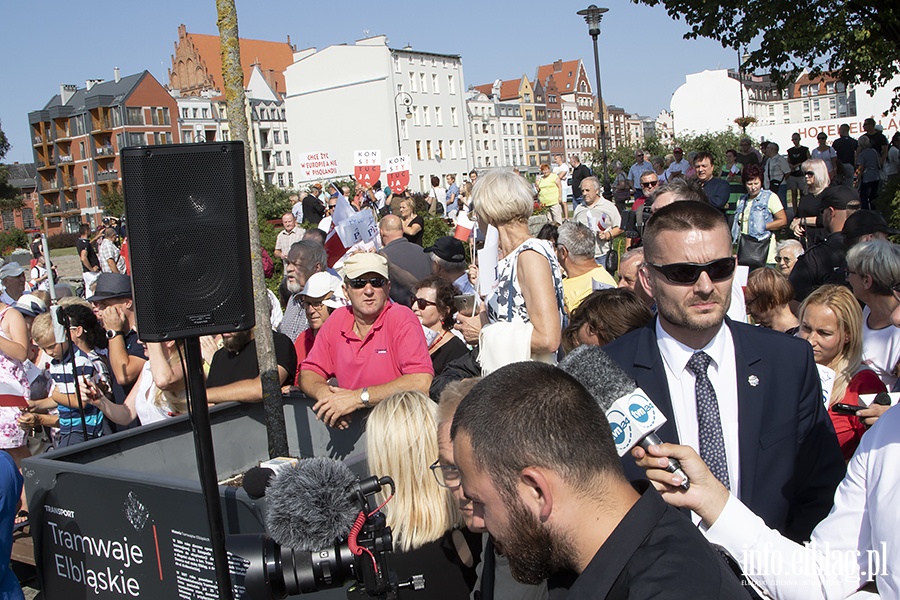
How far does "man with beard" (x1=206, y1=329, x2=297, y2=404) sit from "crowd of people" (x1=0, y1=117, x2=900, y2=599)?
0.05ft

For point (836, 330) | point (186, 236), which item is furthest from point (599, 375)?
point (836, 330)

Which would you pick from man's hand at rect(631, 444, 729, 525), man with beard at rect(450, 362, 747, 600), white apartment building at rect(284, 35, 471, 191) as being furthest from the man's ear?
white apartment building at rect(284, 35, 471, 191)

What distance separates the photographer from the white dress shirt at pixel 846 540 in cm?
186

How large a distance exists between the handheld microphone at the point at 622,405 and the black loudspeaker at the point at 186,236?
2148 mm

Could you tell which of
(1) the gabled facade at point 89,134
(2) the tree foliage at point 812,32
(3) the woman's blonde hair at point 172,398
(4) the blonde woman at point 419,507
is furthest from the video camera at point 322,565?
(1) the gabled facade at point 89,134

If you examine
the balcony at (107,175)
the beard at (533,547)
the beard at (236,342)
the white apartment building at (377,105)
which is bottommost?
the beard at (533,547)

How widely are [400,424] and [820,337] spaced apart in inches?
98.5

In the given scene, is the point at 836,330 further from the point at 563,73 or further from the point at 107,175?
the point at 563,73

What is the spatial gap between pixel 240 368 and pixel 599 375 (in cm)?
402

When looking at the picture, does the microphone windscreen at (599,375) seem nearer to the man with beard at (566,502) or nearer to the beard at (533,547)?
the man with beard at (566,502)

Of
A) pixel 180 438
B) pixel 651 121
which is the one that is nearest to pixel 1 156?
pixel 180 438

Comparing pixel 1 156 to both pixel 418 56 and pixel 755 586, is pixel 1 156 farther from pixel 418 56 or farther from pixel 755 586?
pixel 755 586

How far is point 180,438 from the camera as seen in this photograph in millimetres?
5496

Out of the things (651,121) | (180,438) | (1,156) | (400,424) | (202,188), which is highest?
(651,121)
